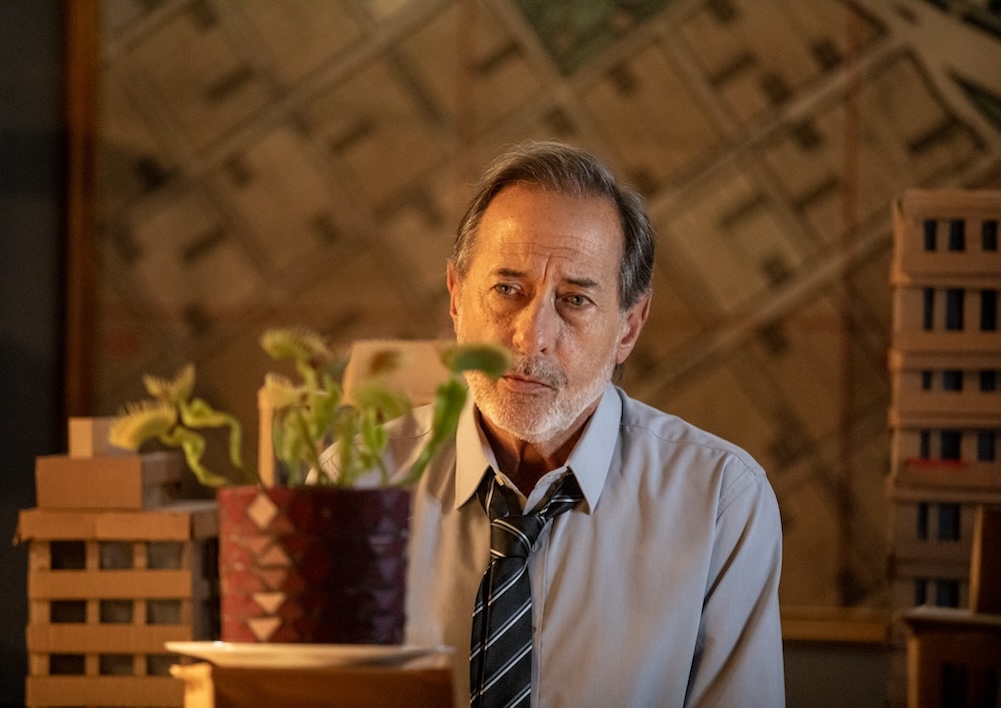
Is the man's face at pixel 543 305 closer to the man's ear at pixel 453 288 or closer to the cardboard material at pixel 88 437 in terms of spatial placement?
the man's ear at pixel 453 288

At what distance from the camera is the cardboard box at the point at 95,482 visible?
2287 millimetres

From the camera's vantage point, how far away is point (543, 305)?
6.43ft

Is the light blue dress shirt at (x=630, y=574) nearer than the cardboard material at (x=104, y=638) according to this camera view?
Yes

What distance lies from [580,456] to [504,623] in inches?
12.0

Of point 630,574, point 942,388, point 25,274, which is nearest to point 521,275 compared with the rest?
point 630,574

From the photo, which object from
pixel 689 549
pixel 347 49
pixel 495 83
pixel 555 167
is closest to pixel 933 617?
pixel 689 549

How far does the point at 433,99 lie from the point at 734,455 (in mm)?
2058

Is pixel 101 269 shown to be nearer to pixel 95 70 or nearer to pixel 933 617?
pixel 95 70

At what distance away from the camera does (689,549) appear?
1923 mm

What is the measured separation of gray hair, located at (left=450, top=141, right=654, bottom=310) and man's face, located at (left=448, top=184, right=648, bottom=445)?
0.07 ft

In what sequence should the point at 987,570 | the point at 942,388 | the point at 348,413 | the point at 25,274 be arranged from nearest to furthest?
the point at 348,413 → the point at 987,570 → the point at 942,388 → the point at 25,274

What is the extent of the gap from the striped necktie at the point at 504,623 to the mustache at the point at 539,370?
0.23 m

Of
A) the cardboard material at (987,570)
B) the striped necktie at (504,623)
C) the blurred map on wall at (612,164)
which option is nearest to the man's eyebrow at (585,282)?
the striped necktie at (504,623)

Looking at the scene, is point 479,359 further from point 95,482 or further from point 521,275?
point 95,482
